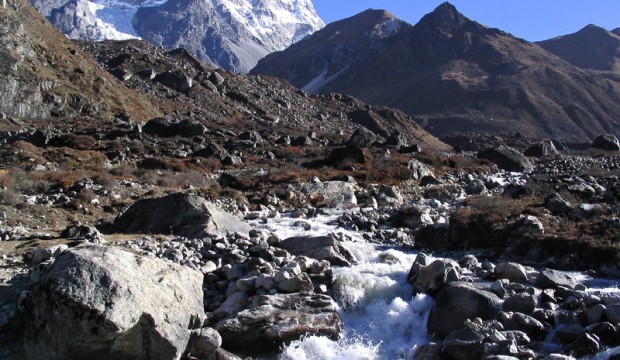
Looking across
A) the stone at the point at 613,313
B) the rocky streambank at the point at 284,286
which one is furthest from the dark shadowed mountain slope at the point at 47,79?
the stone at the point at 613,313

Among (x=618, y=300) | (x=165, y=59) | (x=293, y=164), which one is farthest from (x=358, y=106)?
(x=618, y=300)

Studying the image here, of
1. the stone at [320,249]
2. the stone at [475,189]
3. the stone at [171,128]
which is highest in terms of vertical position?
the stone at [475,189]

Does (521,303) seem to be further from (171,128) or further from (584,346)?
(171,128)

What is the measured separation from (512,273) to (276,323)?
5192 mm

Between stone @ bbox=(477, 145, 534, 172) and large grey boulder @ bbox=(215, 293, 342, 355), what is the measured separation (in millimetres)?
39106

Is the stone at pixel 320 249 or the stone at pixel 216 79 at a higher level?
the stone at pixel 320 249

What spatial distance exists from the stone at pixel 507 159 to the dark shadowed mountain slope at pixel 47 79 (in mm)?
38824

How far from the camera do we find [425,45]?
198375mm

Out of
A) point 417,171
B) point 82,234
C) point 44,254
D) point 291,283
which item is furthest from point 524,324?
point 417,171

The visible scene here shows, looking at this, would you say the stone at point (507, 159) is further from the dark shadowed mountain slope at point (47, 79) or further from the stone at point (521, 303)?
the dark shadowed mountain slope at point (47, 79)

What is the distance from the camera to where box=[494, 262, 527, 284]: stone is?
427 inches

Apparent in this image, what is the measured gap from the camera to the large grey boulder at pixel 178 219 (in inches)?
584

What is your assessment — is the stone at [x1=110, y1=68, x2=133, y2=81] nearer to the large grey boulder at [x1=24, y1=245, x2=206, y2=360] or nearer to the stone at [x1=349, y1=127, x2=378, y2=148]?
the stone at [x1=349, y1=127, x2=378, y2=148]

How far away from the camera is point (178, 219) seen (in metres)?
15.3
